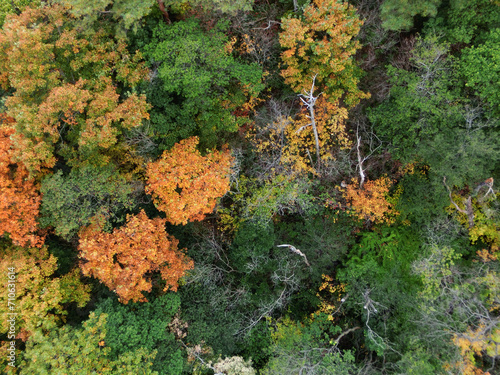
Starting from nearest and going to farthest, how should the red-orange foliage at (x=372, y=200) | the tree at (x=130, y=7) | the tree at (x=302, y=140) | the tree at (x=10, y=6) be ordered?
the tree at (x=130, y=7) → the tree at (x=10, y=6) → the tree at (x=302, y=140) → the red-orange foliage at (x=372, y=200)

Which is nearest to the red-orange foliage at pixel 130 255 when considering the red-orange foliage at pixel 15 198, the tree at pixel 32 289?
the tree at pixel 32 289

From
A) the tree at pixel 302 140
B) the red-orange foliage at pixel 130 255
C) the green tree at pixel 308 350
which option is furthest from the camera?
the tree at pixel 302 140

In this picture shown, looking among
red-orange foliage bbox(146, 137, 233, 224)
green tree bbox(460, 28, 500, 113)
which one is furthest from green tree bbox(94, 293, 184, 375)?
green tree bbox(460, 28, 500, 113)

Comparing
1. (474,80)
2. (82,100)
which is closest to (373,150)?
(474,80)

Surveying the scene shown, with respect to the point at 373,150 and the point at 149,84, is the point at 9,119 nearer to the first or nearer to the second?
the point at 149,84

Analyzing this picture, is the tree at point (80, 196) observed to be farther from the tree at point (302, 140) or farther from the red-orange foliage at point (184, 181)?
the tree at point (302, 140)

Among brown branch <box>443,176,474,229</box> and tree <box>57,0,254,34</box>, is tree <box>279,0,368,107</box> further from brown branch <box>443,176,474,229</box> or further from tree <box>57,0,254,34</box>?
brown branch <box>443,176,474,229</box>
